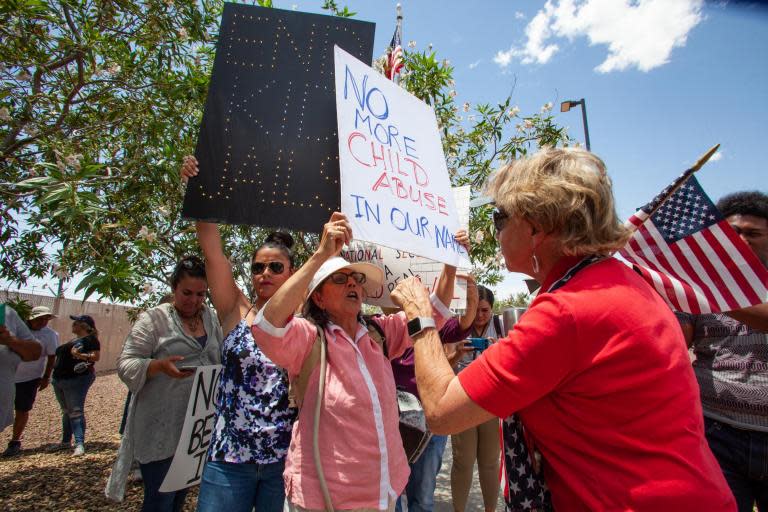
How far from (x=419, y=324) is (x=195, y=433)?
6.48ft

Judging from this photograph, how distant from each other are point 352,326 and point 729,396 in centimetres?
180

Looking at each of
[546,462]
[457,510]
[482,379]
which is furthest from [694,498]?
[457,510]

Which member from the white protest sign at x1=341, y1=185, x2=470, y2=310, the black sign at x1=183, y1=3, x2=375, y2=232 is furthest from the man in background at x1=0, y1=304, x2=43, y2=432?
the white protest sign at x1=341, y1=185, x2=470, y2=310

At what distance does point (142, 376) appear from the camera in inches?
110

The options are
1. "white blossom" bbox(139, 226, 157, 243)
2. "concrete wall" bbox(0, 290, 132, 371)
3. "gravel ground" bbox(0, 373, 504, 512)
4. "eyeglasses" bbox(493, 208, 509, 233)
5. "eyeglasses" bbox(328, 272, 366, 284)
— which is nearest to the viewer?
"eyeglasses" bbox(493, 208, 509, 233)

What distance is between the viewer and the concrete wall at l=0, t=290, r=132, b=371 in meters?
16.6

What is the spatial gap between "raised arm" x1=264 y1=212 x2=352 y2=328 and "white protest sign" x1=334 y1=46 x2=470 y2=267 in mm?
79

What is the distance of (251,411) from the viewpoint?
2176mm

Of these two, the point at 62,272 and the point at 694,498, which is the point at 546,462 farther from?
the point at 62,272

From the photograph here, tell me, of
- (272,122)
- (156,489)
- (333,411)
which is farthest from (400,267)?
(156,489)

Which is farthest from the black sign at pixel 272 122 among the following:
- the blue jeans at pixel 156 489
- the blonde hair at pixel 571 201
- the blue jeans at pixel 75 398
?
the blue jeans at pixel 75 398

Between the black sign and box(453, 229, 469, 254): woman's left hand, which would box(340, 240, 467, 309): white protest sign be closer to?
box(453, 229, 469, 254): woman's left hand

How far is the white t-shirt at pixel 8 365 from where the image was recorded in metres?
3.93

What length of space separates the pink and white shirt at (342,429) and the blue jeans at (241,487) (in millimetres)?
293
